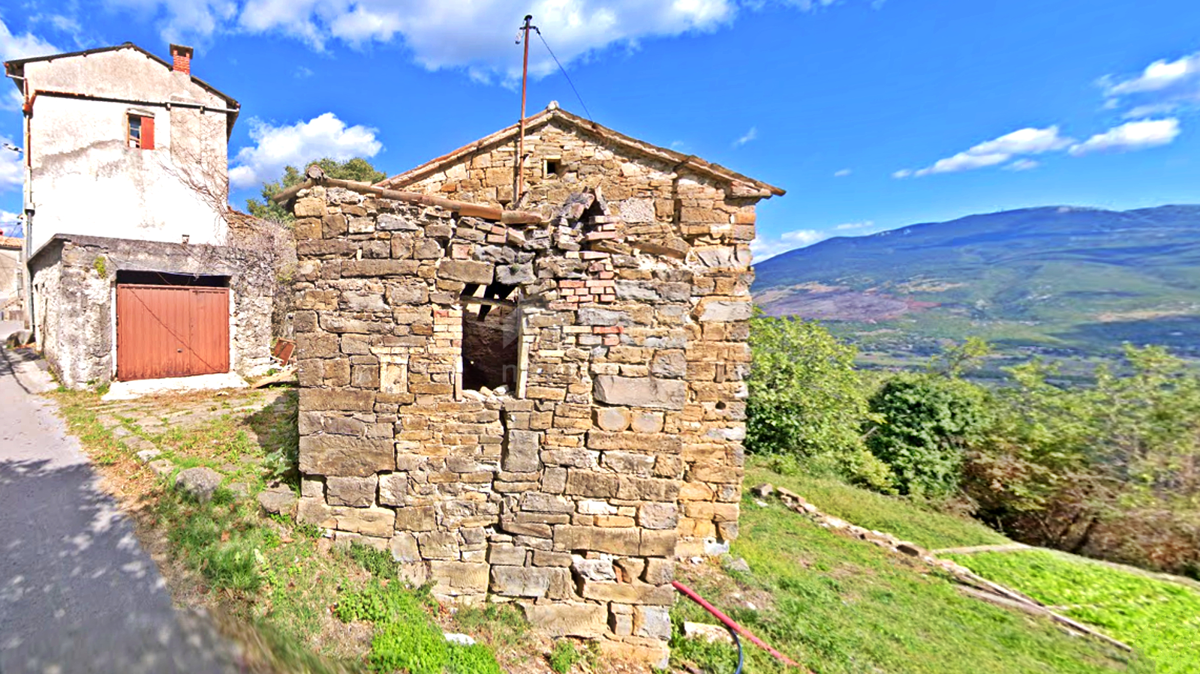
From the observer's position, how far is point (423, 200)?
13.1ft

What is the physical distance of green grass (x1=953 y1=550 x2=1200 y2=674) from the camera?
18.0 ft

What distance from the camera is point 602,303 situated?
164 inches

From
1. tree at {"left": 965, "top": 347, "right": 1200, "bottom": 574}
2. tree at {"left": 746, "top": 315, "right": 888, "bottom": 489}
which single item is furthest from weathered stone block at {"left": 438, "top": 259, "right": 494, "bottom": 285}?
tree at {"left": 965, "top": 347, "right": 1200, "bottom": 574}

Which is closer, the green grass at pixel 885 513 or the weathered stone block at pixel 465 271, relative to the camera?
the weathered stone block at pixel 465 271

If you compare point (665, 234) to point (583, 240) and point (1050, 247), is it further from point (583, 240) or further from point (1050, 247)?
point (1050, 247)

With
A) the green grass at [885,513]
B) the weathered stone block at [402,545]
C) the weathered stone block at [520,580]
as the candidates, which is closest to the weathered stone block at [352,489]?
the weathered stone block at [402,545]

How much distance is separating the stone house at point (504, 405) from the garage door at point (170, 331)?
10.0 m

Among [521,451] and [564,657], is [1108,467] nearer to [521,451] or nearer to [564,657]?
[564,657]

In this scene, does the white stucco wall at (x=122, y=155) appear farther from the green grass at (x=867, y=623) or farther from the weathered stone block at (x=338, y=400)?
the green grass at (x=867, y=623)

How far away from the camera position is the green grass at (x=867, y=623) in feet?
15.3

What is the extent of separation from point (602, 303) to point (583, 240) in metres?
0.67

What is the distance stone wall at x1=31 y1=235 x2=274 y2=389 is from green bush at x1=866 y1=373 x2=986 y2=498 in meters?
17.3

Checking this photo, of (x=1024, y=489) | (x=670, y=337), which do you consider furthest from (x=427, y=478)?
(x=1024, y=489)

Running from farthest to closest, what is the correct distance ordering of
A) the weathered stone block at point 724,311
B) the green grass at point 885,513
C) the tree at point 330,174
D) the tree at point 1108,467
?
1. the tree at point 330,174
2. the green grass at point 885,513
3. the tree at point 1108,467
4. the weathered stone block at point 724,311
